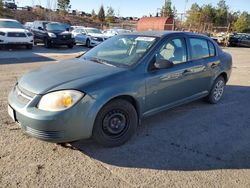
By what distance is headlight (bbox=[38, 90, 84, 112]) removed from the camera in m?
3.20

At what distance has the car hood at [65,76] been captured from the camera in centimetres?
336

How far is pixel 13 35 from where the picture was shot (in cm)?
1442

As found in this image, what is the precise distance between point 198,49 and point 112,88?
7.98 feet

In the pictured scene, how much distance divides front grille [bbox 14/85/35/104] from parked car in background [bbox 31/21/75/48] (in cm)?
1358

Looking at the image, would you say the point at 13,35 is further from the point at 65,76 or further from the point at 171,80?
the point at 171,80

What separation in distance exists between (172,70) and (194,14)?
1669 inches

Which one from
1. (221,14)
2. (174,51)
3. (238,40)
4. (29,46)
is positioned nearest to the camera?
(174,51)

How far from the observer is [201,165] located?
A: 342 centimetres

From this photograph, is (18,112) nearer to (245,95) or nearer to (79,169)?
(79,169)

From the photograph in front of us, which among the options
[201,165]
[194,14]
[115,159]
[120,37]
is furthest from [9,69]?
[194,14]

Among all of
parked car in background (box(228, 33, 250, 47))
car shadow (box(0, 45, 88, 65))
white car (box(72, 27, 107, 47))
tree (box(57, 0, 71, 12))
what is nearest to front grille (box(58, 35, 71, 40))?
car shadow (box(0, 45, 88, 65))

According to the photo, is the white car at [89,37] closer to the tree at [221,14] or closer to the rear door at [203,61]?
the rear door at [203,61]

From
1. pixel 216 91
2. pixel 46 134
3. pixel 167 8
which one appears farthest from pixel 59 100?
pixel 167 8

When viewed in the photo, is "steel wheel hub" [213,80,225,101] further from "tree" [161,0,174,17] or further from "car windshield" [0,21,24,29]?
"tree" [161,0,174,17]
